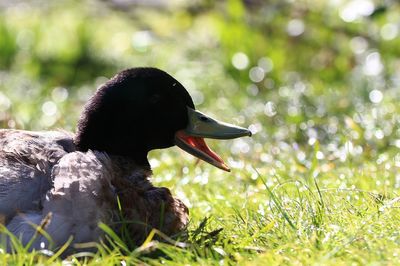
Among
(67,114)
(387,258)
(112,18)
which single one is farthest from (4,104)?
(387,258)

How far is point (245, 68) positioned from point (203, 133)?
4116 mm

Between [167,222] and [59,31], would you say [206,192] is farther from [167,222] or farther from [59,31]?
[59,31]

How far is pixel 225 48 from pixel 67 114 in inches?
80.6

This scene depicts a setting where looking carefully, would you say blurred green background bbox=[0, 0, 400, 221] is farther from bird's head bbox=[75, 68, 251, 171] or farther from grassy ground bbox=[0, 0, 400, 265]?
bird's head bbox=[75, 68, 251, 171]

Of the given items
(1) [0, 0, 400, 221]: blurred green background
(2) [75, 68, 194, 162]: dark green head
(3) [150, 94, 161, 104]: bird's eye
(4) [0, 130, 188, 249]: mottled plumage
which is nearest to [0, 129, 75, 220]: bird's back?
(4) [0, 130, 188, 249]: mottled plumage

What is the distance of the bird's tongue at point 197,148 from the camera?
17.0 ft

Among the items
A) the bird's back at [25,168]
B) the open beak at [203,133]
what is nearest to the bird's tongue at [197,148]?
the open beak at [203,133]

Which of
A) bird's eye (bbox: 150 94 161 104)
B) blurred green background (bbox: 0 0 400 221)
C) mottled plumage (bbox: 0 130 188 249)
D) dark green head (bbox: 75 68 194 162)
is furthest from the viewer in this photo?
blurred green background (bbox: 0 0 400 221)

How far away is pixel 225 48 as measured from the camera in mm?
9570

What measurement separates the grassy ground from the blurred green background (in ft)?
0.06

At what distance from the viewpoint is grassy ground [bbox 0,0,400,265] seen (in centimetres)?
428

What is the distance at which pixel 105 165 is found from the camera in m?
4.64

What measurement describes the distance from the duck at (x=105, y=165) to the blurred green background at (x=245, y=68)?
77cm

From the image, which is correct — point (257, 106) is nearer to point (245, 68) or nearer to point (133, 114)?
point (245, 68)
